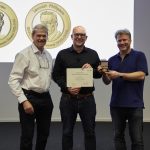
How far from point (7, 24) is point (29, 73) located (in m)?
2.61

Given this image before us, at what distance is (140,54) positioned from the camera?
9.39ft

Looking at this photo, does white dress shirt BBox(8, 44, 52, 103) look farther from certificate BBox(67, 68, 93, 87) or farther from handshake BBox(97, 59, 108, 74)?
handshake BBox(97, 59, 108, 74)

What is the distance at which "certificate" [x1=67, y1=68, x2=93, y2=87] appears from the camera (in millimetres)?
2930

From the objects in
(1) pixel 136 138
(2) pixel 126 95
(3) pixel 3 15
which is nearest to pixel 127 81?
(2) pixel 126 95

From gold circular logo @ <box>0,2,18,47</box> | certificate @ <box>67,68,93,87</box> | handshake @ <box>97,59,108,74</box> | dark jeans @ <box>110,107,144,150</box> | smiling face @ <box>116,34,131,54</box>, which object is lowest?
dark jeans @ <box>110,107,144,150</box>

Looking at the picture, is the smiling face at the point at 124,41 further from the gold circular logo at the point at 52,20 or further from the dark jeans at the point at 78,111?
the gold circular logo at the point at 52,20

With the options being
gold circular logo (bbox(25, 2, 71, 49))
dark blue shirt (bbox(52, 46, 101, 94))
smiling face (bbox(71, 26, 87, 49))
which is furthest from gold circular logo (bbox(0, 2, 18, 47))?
smiling face (bbox(71, 26, 87, 49))

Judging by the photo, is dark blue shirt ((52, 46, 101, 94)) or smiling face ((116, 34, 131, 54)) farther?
dark blue shirt ((52, 46, 101, 94))

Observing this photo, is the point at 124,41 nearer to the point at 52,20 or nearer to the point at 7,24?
the point at 52,20

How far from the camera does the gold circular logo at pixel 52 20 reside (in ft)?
16.9

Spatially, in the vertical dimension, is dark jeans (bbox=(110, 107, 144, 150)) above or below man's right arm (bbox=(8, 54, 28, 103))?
below

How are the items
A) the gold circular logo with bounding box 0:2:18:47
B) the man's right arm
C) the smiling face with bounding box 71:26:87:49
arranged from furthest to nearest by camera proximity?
the gold circular logo with bounding box 0:2:18:47
the smiling face with bounding box 71:26:87:49
the man's right arm

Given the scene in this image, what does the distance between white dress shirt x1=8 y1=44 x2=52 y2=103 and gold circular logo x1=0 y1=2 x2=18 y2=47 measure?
2333mm

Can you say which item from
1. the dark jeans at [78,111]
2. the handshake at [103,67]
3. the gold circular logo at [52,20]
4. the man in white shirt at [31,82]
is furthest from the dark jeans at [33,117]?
the gold circular logo at [52,20]
